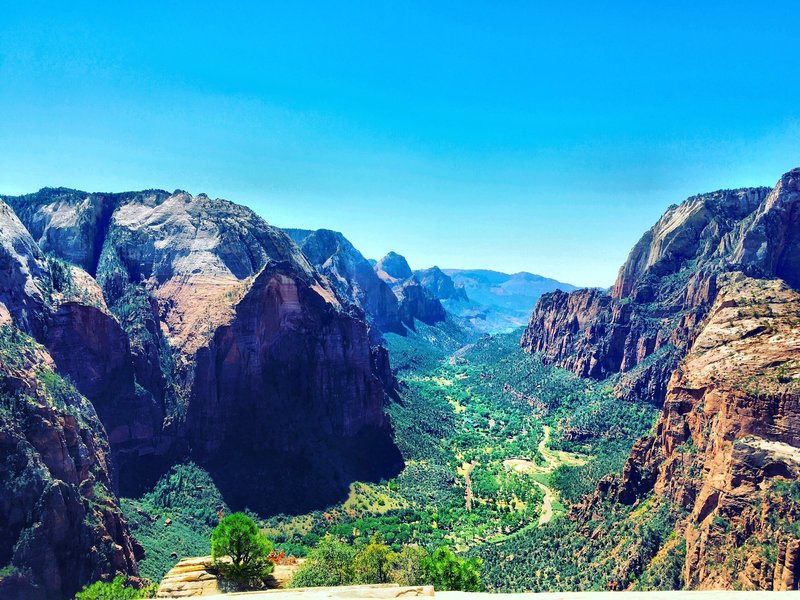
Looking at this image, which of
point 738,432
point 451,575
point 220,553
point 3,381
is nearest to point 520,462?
point 738,432

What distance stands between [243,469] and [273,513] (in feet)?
48.1

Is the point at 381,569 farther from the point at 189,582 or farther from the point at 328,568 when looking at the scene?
the point at 189,582

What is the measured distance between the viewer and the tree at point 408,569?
2249 inches

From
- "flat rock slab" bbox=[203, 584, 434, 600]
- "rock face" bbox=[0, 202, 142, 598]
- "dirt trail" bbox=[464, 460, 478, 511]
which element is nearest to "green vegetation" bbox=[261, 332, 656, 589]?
"dirt trail" bbox=[464, 460, 478, 511]

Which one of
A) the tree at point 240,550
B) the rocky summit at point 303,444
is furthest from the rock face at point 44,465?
the tree at point 240,550

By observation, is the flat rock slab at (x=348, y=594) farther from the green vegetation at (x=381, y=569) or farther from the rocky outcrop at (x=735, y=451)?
the rocky outcrop at (x=735, y=451)

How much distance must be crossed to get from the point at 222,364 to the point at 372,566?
82.7 metres

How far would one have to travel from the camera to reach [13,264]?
9931cm

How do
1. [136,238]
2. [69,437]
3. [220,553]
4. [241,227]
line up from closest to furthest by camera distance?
1. [220,553]
2. [69,437]
3. [136,238]
4. [241,227]

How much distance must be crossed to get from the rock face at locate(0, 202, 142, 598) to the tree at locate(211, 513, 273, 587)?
30.0 metres

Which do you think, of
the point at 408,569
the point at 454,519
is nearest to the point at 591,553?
the point at 454,519

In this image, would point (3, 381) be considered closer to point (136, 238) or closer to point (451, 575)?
point (451, 575)

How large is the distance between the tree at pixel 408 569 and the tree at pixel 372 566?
4.08 feet

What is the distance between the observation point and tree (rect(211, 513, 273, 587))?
49500 millimetres
